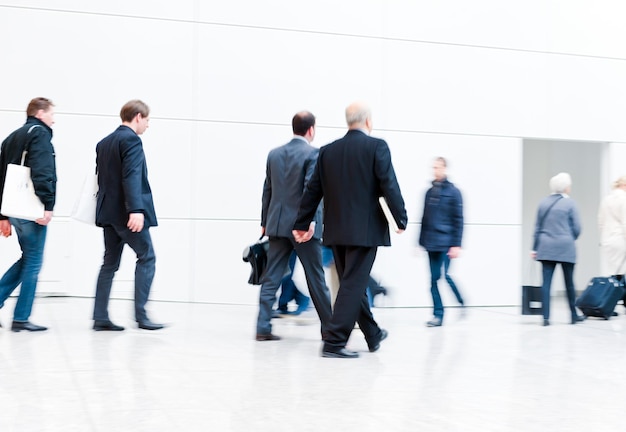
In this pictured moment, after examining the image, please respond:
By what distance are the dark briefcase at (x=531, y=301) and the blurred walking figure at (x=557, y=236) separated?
0.16m

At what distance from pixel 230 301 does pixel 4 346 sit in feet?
14.1

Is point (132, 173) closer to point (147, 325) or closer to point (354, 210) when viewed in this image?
point (147, 325)

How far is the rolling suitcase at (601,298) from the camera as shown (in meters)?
9.64

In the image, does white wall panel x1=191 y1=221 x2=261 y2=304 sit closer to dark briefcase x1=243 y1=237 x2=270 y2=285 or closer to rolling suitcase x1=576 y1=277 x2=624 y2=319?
dark briefcase x1=243 y1=237 x2=270 y2=285

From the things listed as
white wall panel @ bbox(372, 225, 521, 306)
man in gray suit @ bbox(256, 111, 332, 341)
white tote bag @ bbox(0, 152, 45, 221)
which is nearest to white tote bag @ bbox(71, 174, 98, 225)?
white tote bag @ bbox(0, 152, 45, 221)

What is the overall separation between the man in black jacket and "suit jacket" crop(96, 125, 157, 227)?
0.45 m

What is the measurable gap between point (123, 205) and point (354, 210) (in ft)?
7.52

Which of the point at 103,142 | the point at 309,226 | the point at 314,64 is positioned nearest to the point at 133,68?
the point at 314,64

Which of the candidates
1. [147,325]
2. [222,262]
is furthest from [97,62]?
[147,325]

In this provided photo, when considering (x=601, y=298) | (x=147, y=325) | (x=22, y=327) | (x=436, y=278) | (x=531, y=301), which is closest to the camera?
(x=22, y=327)

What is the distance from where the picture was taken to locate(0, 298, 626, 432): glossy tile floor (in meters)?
4.27

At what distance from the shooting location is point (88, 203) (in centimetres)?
743

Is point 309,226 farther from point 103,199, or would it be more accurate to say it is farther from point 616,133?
point 616,133

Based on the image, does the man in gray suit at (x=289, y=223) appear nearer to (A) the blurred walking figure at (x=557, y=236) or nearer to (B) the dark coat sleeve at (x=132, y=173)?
(B) the dark coat sleeve at (x=132, y=173)
